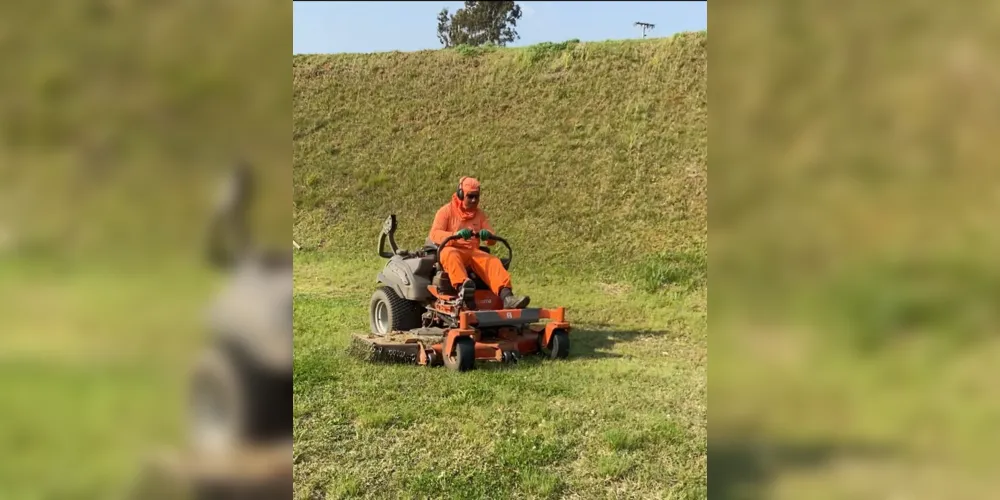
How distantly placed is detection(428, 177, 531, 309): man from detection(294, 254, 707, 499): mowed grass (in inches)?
27.2

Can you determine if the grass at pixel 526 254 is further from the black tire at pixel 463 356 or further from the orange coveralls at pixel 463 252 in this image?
the orange coveralls at pixel 463 252

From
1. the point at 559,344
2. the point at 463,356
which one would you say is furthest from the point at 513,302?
the point at 463,356

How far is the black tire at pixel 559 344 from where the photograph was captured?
535cm

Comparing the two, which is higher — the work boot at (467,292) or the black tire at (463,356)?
the work boot at (467,292)

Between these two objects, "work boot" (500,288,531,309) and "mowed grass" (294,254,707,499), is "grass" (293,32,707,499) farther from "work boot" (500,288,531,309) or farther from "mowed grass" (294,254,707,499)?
"work boot" (500,288,531,309)

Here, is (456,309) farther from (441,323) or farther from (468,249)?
(468,249)

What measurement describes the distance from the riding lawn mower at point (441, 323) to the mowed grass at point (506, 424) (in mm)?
160
